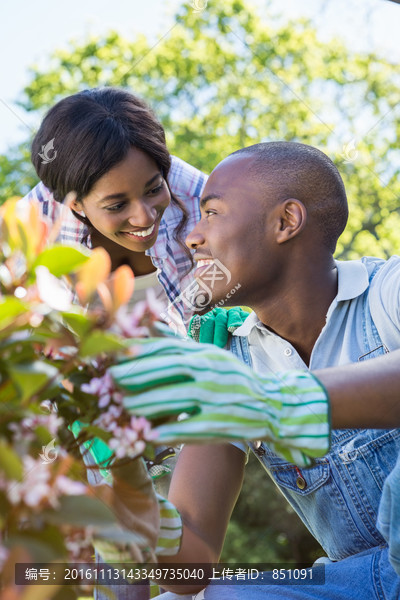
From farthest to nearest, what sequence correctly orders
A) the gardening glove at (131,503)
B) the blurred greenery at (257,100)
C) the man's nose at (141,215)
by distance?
1. the blurred greenery at (257,100)
2. the man's nose at (141,215)
3. the gardening glove at (131,503)

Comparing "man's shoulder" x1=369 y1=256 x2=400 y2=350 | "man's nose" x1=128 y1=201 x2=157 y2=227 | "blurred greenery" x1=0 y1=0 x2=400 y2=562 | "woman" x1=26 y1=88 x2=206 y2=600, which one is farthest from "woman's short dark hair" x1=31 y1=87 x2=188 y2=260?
"blurred greenery" x1=0 y1=0 x2=400 y2=562

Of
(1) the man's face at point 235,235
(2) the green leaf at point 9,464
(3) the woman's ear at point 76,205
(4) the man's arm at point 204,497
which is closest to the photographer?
(2) the green leaf at point 9,464

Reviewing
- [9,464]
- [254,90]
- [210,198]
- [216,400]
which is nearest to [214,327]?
[210,198]

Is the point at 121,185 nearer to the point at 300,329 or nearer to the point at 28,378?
the point at 300,329

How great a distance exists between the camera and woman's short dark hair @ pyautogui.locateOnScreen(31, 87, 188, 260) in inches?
63.7

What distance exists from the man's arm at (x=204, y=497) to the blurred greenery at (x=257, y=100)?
4.02 metres

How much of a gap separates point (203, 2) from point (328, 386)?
1063 millimetres

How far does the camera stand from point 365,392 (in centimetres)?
73

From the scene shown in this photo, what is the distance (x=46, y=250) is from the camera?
498mm

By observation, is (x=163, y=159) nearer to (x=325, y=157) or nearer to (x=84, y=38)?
(x=325, y=157)

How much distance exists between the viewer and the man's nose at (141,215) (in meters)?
1.59

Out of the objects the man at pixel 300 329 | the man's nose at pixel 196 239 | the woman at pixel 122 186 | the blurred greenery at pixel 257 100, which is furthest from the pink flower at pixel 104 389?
the blurred greenery at pixel 257 100

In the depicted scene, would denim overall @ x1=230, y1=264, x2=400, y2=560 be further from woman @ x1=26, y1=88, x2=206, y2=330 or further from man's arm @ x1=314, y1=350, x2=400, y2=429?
woman @ x1=26, y1=88, x2=206, y2=330

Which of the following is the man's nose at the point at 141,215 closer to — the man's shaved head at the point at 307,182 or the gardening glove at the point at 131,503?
the man's shaved head at the point at 307,182
